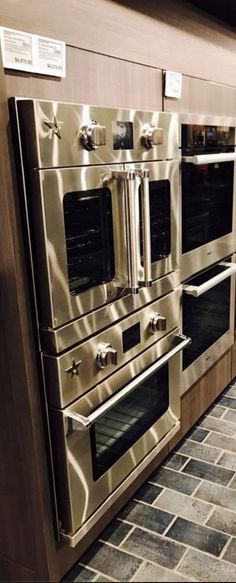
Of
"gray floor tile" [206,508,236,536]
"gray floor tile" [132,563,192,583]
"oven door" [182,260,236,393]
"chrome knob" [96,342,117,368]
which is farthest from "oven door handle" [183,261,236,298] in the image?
"gray floor tile" [132,563,192,583]

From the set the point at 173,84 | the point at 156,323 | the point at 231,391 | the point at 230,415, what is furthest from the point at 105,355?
the point at 231,391

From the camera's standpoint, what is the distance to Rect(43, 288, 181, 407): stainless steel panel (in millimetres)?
1168

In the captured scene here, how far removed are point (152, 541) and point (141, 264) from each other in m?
0.86

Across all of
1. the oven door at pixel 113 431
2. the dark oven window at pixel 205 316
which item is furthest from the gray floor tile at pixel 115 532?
the dark oven window at pixel 205 316

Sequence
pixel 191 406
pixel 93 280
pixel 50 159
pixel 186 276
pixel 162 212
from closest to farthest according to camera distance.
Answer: pixel 50 159 → pixel 93 280 → pixel 162 212 → pixel 186 276 → pixel 191 406

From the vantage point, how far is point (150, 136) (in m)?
1.38

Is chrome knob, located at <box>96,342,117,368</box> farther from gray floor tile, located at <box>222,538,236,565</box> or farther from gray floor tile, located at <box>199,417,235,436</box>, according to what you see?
gray floor tile, located at <box>199,417,235,436</box>

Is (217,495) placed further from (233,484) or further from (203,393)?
(203,393)

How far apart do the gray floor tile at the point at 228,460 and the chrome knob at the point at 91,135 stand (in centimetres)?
141

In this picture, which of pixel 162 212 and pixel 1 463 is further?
pixel 162 212

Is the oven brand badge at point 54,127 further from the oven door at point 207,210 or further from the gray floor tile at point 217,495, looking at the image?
the gray floor tile at point 217,495

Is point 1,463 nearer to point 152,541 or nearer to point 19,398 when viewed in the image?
point 19,398

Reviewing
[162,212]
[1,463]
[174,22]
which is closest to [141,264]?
[162,212]

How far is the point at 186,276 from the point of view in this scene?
1.81 metres
